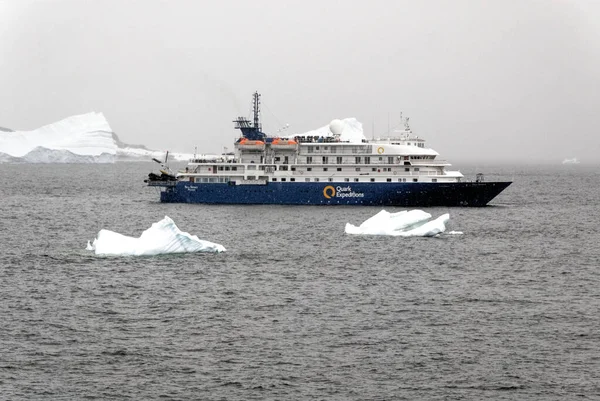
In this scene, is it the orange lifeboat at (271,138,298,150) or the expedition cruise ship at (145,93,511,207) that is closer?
the expedition cruise ship at (145,93,511,207)

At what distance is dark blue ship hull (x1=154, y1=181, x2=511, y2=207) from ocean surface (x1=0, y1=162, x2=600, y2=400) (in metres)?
18.2

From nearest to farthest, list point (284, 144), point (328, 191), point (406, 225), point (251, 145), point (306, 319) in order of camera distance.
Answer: point (306, 319) < point (406, 225) < point (328, 191) < point (284, 144) < point (251, 145)

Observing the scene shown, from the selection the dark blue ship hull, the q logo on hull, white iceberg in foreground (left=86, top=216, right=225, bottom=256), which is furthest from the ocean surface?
the q logo on hull

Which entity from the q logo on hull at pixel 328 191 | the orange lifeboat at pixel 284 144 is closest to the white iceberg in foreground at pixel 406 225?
the q logo on hull at pixel 328 191

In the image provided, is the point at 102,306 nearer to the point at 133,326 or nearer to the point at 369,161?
the point at 133,326

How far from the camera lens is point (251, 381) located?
25.4 metres

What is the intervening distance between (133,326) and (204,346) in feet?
12.0

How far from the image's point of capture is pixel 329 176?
78.0 metres

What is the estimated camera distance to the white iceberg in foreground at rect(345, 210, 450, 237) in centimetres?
5550

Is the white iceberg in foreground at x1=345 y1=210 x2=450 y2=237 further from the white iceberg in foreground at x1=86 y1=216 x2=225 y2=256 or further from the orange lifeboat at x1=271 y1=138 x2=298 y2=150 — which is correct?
the orange lifeboat at x1=271 y1=138 x2=298 y2=150

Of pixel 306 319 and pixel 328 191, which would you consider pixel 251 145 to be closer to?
pixel 328 191

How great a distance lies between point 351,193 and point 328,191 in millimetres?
2031

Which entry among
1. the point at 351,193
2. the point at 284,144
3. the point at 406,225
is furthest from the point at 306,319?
the point at 284,144

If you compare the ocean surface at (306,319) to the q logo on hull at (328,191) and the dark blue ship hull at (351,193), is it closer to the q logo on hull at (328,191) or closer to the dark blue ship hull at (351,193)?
the dark blue ship hull at (351,193)
